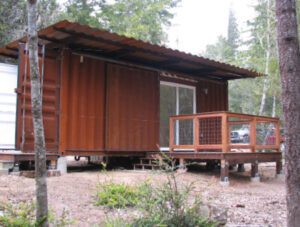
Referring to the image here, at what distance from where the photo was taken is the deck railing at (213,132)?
8.50 meters

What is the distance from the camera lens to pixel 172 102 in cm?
1081

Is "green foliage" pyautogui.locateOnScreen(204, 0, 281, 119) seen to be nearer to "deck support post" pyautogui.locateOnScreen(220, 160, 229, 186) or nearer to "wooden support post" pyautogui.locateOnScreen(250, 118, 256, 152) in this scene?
"wooden support post" pyautogui.locateOnScreen(250, 118, 256, 152)

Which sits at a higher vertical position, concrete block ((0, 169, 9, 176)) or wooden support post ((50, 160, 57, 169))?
wooden support post ((50, 160, 57, 169))

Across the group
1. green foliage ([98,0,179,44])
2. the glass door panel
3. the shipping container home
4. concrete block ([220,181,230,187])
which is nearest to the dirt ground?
concrete block ([220,181,230,187])

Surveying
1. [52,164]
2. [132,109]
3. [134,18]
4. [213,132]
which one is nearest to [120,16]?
[134,18]

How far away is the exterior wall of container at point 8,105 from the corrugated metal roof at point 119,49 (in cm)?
66

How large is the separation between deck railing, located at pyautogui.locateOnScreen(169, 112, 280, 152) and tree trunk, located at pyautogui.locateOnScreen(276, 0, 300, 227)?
14.9 ft

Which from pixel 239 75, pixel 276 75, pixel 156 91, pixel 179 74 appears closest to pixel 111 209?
pixel 156 91

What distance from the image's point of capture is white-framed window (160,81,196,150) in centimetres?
1055

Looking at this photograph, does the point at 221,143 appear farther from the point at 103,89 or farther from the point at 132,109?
the point at 103,89

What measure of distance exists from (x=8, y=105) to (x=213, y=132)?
5484mm

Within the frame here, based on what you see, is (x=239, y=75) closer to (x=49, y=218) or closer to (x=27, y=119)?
(x=27, y=119)

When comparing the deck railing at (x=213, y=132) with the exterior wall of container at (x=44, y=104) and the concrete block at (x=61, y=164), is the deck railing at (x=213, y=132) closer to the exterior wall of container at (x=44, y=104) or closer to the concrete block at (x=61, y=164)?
the concrete block at (x=61, y=164)

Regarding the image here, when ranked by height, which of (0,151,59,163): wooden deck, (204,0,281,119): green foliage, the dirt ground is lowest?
the dirt ground
